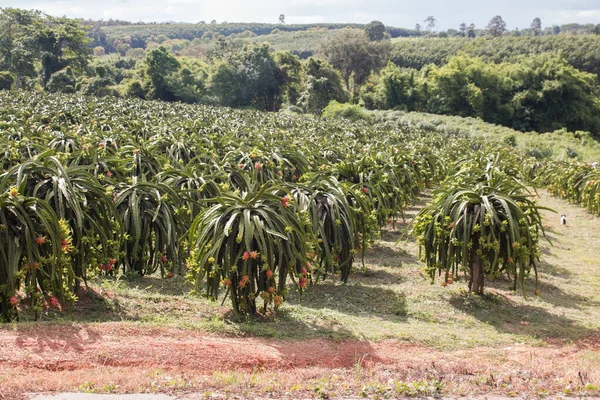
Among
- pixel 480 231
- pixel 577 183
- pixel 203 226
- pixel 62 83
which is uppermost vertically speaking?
pixel 62 83

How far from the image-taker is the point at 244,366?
460cm

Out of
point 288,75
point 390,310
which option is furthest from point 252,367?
point 288,75

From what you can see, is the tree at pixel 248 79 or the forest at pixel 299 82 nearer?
the forest at pixel 299 82

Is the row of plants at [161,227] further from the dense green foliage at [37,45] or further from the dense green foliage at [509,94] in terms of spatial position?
the dense green foliage at [37,45]

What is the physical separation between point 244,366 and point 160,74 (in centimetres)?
5309

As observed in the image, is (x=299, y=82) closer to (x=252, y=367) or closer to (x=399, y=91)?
(x=399, y=91)

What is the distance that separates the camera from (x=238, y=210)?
576 centimetres

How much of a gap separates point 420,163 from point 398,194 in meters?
4.05

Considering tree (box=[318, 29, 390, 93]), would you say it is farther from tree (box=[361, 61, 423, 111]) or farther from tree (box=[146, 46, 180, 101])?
tree (box=[146, 46, 180, 101])

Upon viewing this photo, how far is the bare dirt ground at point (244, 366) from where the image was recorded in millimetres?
3928

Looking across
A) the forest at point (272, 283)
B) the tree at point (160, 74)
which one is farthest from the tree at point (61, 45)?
the forest at point (272, 283)

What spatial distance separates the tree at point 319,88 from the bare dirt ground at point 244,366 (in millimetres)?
48748

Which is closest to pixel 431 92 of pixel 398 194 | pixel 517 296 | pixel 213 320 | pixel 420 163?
pixel 420 163

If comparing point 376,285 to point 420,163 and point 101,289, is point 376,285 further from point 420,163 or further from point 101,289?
point 420,163
